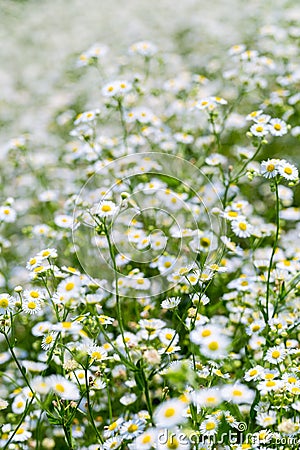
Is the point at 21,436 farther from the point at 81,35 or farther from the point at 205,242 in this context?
the point at 81,35

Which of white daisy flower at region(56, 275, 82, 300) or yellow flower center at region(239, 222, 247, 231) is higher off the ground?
yellow flower center at region(239, 222, 247, 231)

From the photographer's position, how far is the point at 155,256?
6.00 feet

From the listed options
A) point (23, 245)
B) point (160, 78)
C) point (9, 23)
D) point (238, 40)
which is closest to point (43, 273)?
point (23, 245)

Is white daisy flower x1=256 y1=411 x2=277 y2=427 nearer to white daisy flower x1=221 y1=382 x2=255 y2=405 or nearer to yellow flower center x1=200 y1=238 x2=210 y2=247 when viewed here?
white daisy flower x1=221 y1=382 x2=255 y2=405

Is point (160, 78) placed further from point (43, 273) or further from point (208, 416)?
point (208, 416)

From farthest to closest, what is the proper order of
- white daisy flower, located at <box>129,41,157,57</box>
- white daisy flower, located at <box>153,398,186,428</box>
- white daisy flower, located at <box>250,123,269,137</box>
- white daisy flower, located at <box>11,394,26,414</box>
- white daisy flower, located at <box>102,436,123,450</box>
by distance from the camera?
white daisy flower, located at <box>129,41,157,57</box>, white daisy flower, located at <box>250,123,269,137</box>, white daisy flower, located at <box>11,394,26,414</box>, white daisy flower, located at <box>102,436,123,450</box>, white daisy flower, located at <box>153,398,186,428</box>

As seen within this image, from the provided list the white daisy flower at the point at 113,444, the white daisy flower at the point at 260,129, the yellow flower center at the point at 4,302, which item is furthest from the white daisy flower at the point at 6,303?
the white daisy flower at the point at 260,129

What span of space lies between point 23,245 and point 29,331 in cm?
48

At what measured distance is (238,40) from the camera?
11.9 feet

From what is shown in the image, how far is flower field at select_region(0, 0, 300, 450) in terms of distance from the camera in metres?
1.33

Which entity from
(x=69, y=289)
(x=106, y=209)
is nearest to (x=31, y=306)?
(x=69, y=289)

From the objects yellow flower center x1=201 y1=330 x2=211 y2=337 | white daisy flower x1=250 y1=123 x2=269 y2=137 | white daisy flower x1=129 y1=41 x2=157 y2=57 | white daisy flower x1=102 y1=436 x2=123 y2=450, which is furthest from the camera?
white daisy flower x1=129 y1=41 x2=157 y2=57

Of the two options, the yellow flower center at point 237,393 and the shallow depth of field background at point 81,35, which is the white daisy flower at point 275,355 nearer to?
the yellow flower center at point 237,393

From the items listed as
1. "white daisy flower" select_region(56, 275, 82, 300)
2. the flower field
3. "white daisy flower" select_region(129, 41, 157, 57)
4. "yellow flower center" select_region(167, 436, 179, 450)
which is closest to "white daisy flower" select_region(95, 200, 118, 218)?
the flower field
